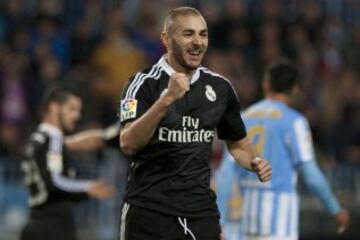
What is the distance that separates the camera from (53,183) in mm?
9266

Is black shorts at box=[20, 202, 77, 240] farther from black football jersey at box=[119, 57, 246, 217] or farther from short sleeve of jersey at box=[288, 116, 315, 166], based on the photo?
black football jersey at box=[119, 57, 246, 217]

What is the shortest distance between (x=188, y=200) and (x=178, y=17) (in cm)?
110

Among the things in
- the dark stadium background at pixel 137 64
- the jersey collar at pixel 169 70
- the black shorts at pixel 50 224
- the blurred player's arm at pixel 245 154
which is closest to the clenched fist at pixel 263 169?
Result: the blurred player's arm at pixel 245 154

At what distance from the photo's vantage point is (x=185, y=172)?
702cm

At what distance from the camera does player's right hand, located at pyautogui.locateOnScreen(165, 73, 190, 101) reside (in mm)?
6477

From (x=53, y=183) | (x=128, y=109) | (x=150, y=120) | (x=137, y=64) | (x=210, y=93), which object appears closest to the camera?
(x=150, y=120)

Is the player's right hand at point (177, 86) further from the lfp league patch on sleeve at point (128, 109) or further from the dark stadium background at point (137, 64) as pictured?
the dark stadium background at point (137, 64)

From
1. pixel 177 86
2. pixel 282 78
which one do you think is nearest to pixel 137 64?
pixel 282 78

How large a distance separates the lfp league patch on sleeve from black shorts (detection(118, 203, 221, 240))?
57cm

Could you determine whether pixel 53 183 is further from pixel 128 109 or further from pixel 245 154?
pixel 128 109

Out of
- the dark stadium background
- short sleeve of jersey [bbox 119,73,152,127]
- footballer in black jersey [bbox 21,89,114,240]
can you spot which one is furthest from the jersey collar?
the dark stadium background

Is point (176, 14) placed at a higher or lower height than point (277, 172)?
higher

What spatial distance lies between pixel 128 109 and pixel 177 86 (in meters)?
0.51

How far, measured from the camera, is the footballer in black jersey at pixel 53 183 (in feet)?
30.4
